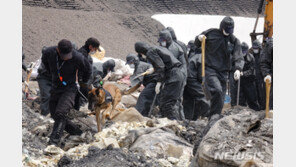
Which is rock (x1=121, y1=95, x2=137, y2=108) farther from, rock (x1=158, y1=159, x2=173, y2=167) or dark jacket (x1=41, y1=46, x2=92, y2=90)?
rock (x1=158, y1=159, x2=173, y2=167)

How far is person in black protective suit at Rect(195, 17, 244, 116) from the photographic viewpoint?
9.95m

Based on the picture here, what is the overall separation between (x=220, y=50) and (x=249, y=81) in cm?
423

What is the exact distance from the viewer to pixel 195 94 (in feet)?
36.0

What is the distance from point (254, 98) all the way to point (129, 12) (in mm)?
30435

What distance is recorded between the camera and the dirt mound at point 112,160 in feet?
19.2

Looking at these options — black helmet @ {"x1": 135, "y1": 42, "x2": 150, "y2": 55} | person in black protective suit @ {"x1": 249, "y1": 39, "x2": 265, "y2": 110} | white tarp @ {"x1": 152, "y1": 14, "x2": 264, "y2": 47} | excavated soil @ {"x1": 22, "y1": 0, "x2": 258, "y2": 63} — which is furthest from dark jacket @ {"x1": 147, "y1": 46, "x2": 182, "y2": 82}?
white tarp @ {"x1": 152, "y1": 14, "x2": 264, "y2": 47}

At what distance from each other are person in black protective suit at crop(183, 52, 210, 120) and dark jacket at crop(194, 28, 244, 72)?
676 mm

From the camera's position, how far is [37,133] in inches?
332

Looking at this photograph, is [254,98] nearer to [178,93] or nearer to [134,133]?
[178,93]

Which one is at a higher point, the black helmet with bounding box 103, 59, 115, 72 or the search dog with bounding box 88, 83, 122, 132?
the black helmet with bounding box 103, 59, 115, 72

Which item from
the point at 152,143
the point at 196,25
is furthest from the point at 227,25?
the point at 196,25

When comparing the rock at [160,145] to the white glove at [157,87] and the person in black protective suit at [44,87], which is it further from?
the person in black protective suit at [44,87]

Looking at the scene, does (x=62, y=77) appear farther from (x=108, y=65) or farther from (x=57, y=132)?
(x=108, y=65)

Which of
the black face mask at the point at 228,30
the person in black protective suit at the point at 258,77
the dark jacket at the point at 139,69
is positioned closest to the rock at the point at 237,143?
the black face mask at the point at 228,30
